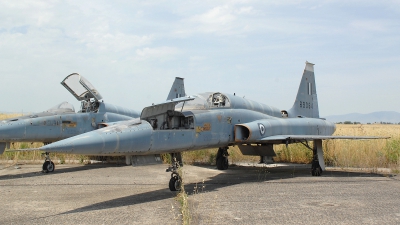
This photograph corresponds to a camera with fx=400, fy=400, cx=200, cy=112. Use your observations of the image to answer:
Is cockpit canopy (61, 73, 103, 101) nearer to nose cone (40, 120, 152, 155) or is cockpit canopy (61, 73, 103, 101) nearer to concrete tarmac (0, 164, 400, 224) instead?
concrete tarmac (0, 164, 400, 224)

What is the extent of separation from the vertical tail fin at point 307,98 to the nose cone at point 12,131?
927cm

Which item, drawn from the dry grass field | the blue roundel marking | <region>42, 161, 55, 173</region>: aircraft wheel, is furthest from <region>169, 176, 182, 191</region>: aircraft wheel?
the dry grass field

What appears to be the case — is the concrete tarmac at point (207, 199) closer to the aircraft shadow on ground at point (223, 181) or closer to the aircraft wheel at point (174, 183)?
the aircraft shadow on ground at point (223, 181)

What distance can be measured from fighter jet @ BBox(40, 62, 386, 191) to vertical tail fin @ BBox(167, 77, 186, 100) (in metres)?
4.51

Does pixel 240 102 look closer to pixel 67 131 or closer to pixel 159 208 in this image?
pixel 159 208

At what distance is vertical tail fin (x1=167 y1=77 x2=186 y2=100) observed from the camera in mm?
17359

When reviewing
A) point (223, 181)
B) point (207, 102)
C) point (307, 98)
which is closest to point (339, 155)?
point (307, 98)

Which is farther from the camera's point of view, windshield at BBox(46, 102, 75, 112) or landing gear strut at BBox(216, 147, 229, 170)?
windshield at BBox(46, 102, 75, 112)

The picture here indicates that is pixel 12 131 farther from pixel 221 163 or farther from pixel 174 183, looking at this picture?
pixel 221 163

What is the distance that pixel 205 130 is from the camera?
1016 cm

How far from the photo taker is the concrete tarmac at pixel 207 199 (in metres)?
6.31

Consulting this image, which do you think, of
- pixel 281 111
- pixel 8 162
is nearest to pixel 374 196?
pixel 281 111

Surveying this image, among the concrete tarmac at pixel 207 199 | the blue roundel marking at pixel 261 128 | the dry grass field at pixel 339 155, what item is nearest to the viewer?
the concrete tarmac at pixel 207 199

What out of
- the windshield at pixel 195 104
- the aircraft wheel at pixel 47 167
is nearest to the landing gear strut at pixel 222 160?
the windshield at pixel 195 104
